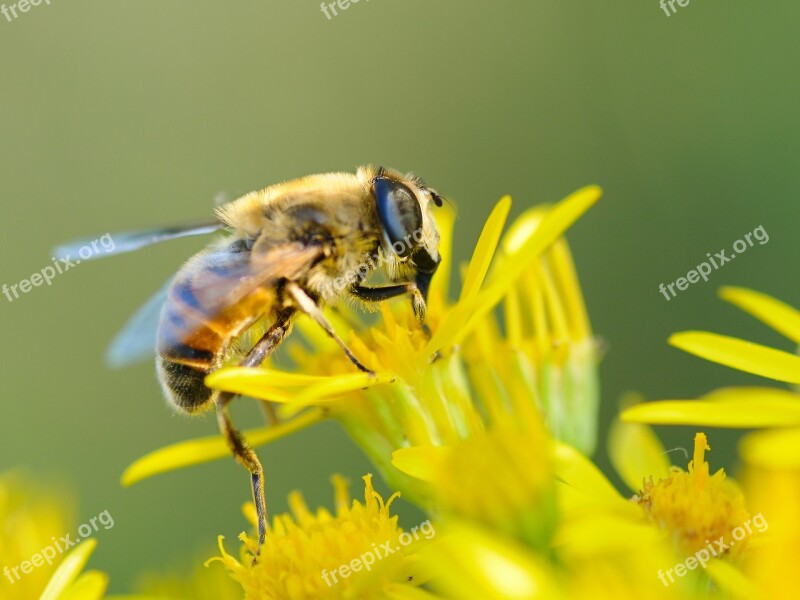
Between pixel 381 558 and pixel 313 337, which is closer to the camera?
pixel 381 558

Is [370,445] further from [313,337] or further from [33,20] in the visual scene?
[33,20]

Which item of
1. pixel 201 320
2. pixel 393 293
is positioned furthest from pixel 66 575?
pixel 393 293

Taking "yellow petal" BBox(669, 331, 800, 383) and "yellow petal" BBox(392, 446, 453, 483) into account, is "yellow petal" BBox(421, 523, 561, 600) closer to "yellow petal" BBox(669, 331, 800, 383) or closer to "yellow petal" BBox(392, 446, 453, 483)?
"yellow petal" BBox(392, 446, 453, 483)

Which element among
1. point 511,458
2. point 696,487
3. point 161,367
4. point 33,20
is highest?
point 33,20

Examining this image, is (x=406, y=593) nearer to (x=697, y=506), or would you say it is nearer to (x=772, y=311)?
(x=697, y=506)

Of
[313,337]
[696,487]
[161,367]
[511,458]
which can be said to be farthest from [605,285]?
[511,458]

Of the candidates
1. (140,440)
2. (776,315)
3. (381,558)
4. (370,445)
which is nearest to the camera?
(381,558)

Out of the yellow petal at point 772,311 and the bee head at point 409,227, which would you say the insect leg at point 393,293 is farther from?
the yellow petal at point 772,311
